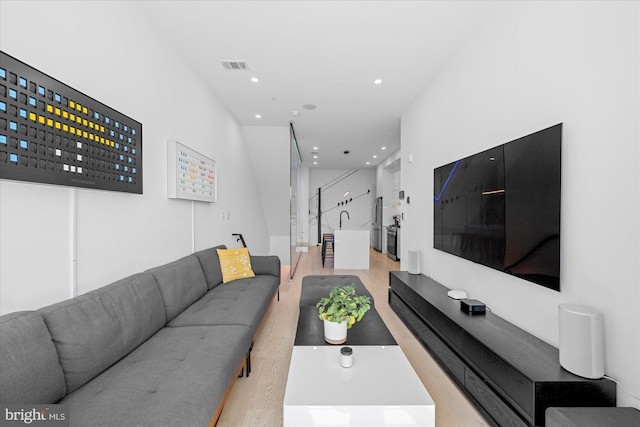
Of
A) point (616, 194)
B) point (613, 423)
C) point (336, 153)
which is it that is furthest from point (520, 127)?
point (336, 153)

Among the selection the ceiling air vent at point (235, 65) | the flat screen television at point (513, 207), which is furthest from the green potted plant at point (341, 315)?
the ceiling air vent at point (235, 65)

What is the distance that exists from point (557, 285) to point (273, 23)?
293 cm

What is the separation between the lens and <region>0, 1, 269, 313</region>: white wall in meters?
1.40

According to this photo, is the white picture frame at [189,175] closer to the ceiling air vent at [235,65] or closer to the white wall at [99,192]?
the white wall at [99,192]

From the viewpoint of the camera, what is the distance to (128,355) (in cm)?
162

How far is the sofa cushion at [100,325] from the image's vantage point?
129 cm

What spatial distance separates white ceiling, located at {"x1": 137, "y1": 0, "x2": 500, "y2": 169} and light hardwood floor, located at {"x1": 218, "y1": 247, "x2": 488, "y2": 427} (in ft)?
9.72

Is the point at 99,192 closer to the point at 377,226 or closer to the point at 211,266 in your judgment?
the point at 211,266

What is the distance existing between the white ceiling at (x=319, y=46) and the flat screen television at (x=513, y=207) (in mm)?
1244

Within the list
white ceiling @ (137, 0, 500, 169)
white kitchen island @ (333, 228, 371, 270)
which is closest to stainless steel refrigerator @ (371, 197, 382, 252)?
white kitchen island @ (333, 228, 371, 270)

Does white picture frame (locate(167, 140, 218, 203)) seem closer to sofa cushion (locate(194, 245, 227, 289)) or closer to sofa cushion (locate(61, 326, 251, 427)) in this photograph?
sofa cushion (locate(194, 245, 227, 289))

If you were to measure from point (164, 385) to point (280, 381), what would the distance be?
1.06 m

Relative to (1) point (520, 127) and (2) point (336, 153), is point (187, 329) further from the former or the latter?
(2) point (336, 153)

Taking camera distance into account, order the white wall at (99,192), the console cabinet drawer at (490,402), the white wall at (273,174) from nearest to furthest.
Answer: the white wall at (99,192)
the console cabinet drawer at (490,402)
the white wall at (273,174)
